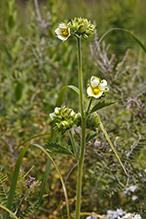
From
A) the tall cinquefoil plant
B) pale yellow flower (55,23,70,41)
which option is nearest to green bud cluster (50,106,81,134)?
the tall cinquefoil plant

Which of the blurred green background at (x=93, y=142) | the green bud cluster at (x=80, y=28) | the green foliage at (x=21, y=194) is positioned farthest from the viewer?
the blurred green background at (x=93, y=142)

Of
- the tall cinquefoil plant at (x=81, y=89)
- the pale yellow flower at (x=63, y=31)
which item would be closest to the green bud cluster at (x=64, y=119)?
the tall cinquefoil plant at (x=81, y=89)

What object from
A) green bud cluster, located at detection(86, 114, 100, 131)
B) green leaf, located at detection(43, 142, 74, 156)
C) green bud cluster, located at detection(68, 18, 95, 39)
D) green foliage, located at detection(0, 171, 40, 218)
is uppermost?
green bud cluster, located at detection(68, 18, 95, 39)

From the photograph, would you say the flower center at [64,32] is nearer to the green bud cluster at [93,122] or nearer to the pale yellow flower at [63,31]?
the pale yellow flower at [63,31]

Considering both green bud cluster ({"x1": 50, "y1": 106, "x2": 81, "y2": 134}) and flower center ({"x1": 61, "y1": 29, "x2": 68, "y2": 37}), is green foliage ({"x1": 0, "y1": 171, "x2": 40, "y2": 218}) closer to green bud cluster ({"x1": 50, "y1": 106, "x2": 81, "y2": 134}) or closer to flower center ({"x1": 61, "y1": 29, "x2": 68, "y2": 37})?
green bud cluster ({"x1": 50, "y1": 106, "x2": 81, "y2": 134})

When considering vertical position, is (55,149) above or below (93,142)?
below

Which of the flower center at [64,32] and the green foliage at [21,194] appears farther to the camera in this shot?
the green foliage at [21,194]

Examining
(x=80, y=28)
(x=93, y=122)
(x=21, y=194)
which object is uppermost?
(x=80, y=28)

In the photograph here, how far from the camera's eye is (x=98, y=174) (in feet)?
3.41

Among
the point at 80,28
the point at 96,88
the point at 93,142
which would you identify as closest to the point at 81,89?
the point at 96,88

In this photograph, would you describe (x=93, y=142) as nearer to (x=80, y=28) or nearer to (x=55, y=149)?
(x=55, y=149)

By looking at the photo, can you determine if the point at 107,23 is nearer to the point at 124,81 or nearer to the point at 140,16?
the point at 124,81

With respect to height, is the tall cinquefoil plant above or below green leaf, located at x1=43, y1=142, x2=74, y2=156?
above

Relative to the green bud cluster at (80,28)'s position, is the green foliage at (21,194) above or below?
below
